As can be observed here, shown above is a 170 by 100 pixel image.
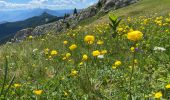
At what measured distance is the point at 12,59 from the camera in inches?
413

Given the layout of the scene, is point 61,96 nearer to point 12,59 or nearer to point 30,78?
point 30,78

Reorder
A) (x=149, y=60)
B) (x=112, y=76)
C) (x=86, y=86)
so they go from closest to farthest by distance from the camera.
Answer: (x=86, y=86) → (x=112, y=76) → (x=149, y=60)

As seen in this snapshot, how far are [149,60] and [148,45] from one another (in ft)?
4.74

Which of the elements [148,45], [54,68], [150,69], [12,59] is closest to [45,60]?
[54,68]

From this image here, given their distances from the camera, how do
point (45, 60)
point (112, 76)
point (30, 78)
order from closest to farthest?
point (112, 76), point (30, 78), point (45, 60)

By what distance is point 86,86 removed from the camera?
5.88 m

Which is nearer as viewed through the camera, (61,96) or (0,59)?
(61,96)

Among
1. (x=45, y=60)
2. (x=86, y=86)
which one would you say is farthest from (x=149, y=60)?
(x=45, y=60)

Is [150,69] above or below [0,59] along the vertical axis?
above

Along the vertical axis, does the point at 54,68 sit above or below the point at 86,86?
below

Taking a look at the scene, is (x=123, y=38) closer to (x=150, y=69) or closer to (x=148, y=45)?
(x=148, y=45)

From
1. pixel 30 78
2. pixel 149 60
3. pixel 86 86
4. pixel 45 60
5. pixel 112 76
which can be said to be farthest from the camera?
pixel 45 60

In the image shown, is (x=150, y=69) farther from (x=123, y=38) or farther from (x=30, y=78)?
(x=123, y=38)

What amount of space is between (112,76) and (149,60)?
96cm
